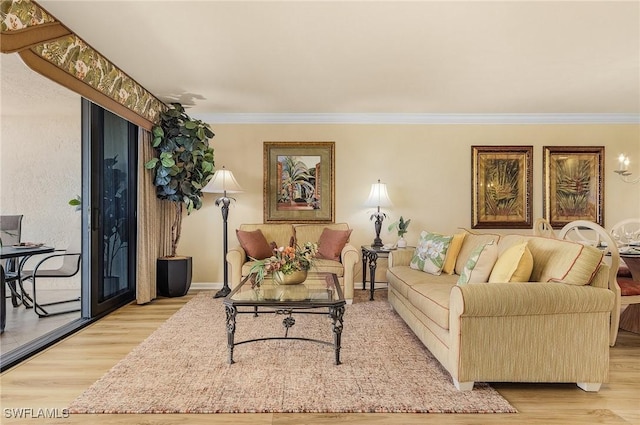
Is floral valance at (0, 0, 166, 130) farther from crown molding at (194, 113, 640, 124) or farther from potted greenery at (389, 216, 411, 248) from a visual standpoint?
potted greenery at (389, 216, 411, 248)

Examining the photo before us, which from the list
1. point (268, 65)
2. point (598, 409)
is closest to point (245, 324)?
point (268, 65)

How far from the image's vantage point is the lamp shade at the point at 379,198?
16.2ft

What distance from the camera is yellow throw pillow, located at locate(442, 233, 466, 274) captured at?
3812 millimetres

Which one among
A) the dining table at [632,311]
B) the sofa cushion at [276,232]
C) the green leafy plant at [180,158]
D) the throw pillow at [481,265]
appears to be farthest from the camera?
the sofa cushion at [276,232]

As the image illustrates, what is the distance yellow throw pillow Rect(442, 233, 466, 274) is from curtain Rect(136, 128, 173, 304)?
3.37 m

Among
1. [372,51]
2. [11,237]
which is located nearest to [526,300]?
[372,51]

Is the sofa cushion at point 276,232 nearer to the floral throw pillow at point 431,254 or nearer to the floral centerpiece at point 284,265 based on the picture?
the floral throw pillow at point 431,254

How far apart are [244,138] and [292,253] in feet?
9.18

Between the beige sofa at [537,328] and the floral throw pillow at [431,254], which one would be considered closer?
the beige sofa at [537,328]

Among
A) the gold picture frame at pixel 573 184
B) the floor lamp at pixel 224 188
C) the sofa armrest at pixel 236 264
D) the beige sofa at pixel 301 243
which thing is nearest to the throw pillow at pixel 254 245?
the beige sofa at pixel 301 243

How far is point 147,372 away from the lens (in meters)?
2.54

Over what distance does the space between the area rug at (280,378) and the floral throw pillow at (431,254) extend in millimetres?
661

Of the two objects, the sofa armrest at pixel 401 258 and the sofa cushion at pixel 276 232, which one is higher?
the sofa cushion at pixel 276 232

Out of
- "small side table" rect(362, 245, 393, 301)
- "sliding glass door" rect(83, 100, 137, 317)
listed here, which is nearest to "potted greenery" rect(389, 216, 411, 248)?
"small side table" rect(362, 245, 393, 301)
